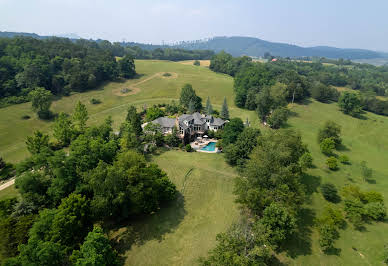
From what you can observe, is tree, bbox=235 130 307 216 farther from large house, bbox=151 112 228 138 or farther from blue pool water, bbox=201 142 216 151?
large house, bbox=151 112 228 138

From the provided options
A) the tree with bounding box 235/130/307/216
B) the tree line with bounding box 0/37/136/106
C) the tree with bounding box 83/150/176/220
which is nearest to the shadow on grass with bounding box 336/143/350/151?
the tree with bounding box 235/130/307/216

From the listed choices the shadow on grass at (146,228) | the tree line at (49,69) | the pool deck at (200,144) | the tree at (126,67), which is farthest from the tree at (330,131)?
the tree at (126,67)

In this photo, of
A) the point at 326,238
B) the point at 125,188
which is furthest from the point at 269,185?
the point at 125,188

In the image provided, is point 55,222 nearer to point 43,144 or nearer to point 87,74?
point 43,144

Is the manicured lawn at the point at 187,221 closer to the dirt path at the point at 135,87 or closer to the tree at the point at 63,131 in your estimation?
the tree at the point at 63,131

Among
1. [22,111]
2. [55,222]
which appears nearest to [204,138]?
[55,222]

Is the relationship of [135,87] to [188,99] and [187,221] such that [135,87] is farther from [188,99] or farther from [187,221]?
[187,221]
